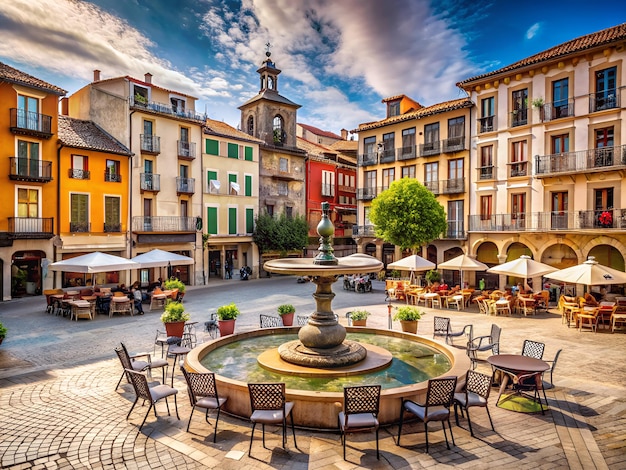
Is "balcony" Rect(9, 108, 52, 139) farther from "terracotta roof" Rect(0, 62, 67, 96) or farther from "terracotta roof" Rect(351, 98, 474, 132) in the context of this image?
"terracotta roof" Rect(351, 98, 474, 132)

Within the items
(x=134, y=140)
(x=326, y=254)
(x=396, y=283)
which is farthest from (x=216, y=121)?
(x=326, y=254)

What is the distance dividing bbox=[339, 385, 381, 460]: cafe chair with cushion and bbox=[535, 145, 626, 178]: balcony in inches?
885

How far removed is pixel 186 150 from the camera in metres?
31.3

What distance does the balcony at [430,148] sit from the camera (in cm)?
3209

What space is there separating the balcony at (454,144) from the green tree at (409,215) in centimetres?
454

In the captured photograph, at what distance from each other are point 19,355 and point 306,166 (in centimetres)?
3157

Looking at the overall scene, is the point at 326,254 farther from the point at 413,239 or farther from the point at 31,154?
the point at 31,154

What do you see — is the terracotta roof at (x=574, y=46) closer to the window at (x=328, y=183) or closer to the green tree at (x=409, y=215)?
the green tree at (x=409, y=215)

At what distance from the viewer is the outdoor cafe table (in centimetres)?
808

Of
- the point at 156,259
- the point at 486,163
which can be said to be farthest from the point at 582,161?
the point at 156,259

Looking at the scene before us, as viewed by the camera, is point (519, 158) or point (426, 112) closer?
point (519, 158)

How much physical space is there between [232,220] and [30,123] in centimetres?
1520

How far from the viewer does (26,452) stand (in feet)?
21.2

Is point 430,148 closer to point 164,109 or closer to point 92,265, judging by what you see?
point 164,109
